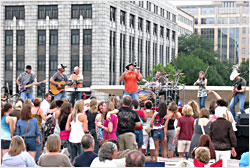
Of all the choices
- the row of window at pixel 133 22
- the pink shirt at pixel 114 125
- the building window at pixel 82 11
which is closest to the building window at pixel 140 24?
the row of window at pixel 133 22

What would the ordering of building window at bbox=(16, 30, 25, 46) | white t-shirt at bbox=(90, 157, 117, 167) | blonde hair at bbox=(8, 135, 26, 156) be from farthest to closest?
building window at bbox=(16, 30, 25, 46) < blonde hair at bbox=(8, 135, 26, 156) < white t-shirt at bbox=(90, 157, 117, 167)

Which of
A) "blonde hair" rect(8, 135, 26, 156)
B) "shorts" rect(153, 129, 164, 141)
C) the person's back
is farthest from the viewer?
"shorts" rect(153, 129, 164, 141)

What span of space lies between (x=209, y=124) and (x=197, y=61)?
7363 centimetres

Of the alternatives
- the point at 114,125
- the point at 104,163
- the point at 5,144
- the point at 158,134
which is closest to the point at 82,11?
the point at 158,134

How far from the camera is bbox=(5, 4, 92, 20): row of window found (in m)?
69.4

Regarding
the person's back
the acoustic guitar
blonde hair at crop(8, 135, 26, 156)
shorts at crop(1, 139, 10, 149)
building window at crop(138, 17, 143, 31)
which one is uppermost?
building window at crop(138, 17, 143, 31)

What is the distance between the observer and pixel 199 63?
3324 inches

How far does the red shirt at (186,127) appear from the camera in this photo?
1203cm

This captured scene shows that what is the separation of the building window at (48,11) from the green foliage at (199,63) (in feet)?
75.4

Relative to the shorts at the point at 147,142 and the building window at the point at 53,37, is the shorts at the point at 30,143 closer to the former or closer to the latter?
the shorts at the point at 147,142

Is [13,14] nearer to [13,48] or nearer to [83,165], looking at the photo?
[13,48]

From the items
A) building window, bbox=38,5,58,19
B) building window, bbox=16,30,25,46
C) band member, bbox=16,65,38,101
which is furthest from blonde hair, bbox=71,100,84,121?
building window, bbox=16,30,25,46

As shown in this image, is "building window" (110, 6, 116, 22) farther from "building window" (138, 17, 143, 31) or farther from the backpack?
the backpack

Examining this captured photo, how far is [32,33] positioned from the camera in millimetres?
70750
